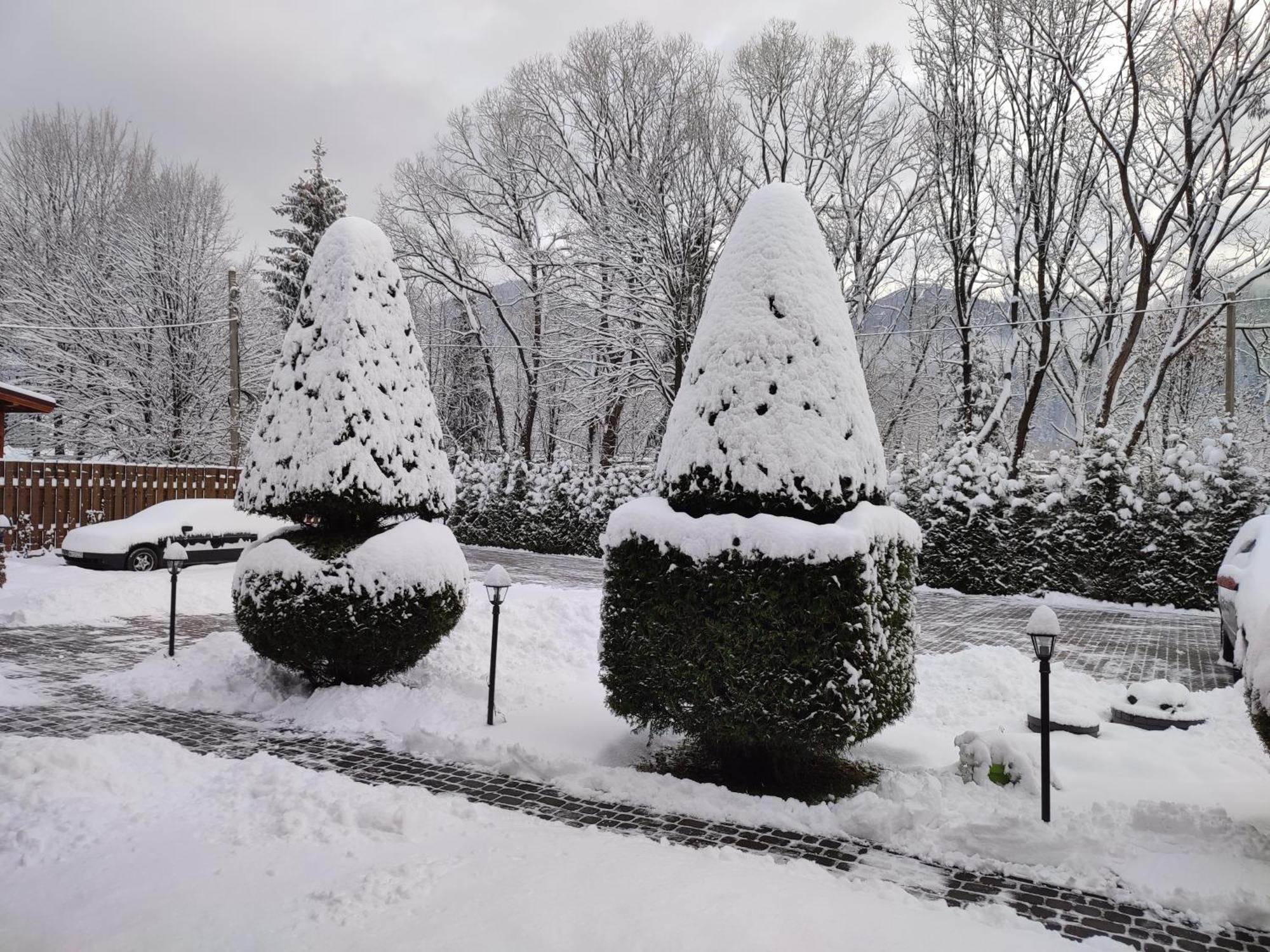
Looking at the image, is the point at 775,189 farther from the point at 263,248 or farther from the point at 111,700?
the point at 263,248

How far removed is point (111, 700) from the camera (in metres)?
6.23

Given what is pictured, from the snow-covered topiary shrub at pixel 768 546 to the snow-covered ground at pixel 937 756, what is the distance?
45 cm

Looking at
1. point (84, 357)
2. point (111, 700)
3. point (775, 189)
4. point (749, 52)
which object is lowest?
point (111, 700)

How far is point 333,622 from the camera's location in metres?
6.12

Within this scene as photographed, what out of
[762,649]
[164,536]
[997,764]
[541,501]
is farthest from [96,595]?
[541,501]

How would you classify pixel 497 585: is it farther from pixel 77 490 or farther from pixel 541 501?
pixel 541 501

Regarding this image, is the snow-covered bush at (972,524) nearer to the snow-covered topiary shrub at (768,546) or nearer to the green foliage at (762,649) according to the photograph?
the snow-covered topiary shrub at (768,546)

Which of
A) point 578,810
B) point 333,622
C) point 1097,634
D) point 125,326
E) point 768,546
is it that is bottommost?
point 578,810

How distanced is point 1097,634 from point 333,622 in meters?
9.66

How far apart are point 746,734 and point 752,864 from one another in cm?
89

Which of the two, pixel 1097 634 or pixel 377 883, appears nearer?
pixel 377 883

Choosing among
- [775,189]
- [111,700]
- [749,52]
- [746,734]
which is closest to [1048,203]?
[749,52]

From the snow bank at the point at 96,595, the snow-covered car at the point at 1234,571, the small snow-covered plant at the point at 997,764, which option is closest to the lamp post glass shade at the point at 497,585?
the small snow-covered plant at the point at 997,764

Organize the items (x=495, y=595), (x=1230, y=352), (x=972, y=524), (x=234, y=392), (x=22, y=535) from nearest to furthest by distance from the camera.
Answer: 1. (x=495, y=595)
2. (x=22, y=535)
3. (x=972, y=524)
4. (x=1230, y=352)
5. (x=234, y=392)
